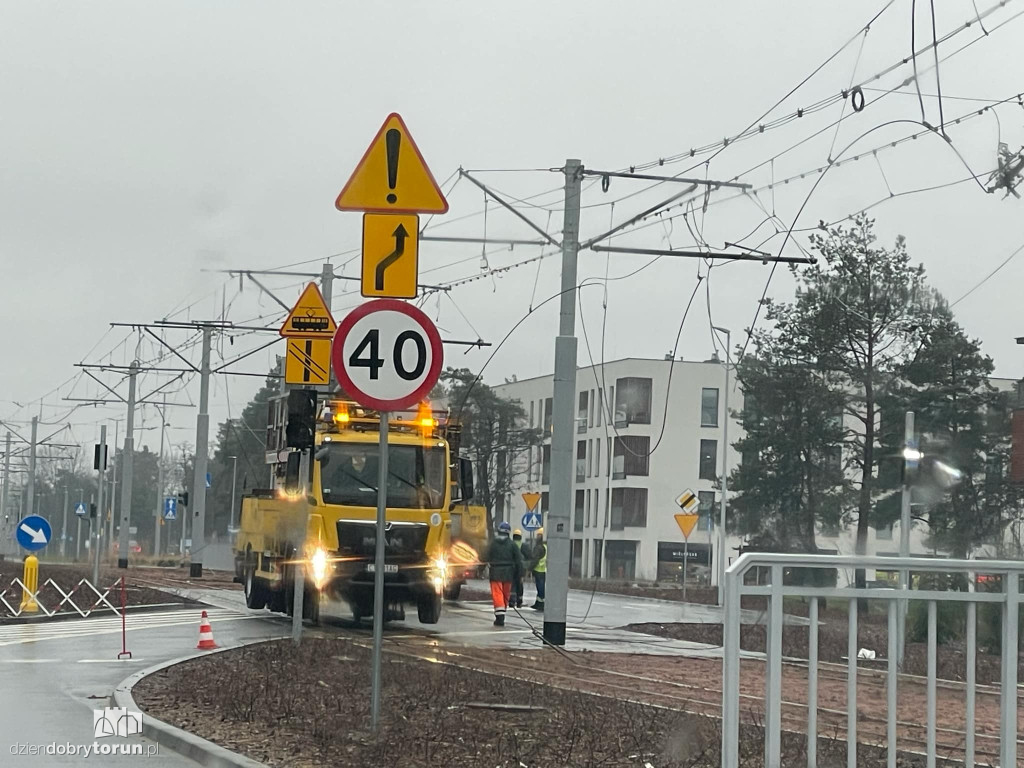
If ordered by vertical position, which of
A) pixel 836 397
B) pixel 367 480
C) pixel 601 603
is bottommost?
pixel 601 603

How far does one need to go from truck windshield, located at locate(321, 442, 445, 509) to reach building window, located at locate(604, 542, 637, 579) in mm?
66380

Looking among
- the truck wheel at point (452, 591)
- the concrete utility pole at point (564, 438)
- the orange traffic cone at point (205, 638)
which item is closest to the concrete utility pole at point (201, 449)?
the truck wheel at point (452, 591)

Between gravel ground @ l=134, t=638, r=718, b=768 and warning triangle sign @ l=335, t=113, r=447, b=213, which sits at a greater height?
warning triangle sign @ l=335, t=113, r=447, b=213

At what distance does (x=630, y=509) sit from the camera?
91875mm

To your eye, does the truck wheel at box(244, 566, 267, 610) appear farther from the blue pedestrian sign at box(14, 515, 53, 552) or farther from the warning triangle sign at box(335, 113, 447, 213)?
the warning triangle sign at box(335, 113, 447, 213)

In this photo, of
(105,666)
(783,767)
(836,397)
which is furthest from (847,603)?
(836,397)

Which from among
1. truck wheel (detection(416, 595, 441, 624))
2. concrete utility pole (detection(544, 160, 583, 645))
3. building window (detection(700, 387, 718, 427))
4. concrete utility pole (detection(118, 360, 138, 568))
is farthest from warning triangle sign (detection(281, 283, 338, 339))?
building window (detection(700, 387, 718, 427))

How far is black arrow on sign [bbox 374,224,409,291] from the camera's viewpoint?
1077cm

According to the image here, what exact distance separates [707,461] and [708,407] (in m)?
3.19

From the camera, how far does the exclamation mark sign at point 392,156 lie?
1072cm

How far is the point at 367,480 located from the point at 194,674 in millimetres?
9892

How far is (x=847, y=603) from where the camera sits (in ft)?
24.6

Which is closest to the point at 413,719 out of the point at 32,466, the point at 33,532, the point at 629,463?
the point at 33,532

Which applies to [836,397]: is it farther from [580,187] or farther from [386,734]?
[386,734]
